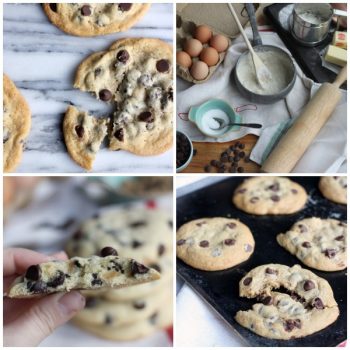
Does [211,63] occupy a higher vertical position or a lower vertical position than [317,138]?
higher

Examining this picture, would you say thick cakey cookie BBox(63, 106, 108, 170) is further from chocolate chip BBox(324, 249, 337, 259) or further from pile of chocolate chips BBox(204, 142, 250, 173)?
chocolate chip BBox(324, 249, 337, 259)

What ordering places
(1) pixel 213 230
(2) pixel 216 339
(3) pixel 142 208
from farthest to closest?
1. (3) pixel 142 208
2. (1) pixel 213 230
3. (2) pixel 216 339

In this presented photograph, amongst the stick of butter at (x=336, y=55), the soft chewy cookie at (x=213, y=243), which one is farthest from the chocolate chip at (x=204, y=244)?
the stick of butter at (x=336, y=55)

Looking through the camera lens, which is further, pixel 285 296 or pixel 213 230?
pixel 213 230

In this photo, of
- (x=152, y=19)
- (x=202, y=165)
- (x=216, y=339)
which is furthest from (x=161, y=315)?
(x=152, y=19)

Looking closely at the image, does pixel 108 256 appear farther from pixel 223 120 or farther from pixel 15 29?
pixel 15 29

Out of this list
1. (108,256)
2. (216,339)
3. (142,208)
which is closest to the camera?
(108,256)

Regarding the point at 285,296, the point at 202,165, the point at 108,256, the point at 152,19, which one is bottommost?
the point at 285,296

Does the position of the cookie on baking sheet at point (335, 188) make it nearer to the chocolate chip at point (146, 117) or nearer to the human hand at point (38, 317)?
the chocolate chip at point (146, 117)
